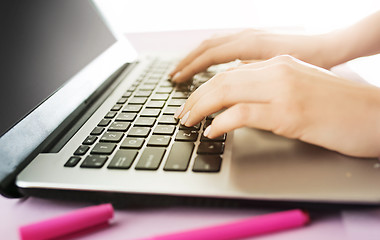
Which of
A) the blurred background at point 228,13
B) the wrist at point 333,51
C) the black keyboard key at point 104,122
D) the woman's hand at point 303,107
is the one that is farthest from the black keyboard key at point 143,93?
the blurred background at point 228,13

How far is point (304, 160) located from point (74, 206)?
0.26m

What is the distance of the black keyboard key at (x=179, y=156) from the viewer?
34cm

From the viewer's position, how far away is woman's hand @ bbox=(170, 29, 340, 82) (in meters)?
0.56

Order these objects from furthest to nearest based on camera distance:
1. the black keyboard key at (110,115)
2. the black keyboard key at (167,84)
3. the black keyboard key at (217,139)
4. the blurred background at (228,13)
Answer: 1. the blurred background at (228,13)
2. the black keyboard key at (167,84)
3. the black keyboard key at (110,115)
4. the black keyboard key at (217,139)

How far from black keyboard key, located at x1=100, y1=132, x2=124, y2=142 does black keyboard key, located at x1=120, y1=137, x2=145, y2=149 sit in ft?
0.04

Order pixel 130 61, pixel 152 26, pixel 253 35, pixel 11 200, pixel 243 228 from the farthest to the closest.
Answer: pixel 152 26, pixel 130 61, pixel 253 35, pixel 11 200, pixel 243 228

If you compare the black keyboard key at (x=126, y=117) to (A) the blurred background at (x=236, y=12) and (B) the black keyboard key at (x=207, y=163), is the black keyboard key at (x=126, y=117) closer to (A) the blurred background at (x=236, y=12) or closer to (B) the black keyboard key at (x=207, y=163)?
(B) the black keyboard key at (x=207, y=163)

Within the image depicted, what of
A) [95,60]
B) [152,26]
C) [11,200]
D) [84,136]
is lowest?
[11,200]

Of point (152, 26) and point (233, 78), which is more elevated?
point (152, 26)

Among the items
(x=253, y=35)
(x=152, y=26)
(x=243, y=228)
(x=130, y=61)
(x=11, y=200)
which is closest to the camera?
(x=243, y=228)

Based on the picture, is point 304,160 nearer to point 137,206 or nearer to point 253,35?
point 137,206

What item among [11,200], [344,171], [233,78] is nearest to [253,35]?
[233,78]

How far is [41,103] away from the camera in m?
0.46

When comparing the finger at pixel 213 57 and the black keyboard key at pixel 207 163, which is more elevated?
the finger at pixel 213 57
